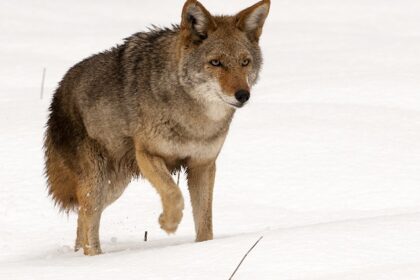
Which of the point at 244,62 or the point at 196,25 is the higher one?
the point at 196,25

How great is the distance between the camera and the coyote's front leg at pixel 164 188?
18.0 feet

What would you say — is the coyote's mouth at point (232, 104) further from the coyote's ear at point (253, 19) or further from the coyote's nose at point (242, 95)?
the coyote's ear at point (253, 19)

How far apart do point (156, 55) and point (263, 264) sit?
2.28 m

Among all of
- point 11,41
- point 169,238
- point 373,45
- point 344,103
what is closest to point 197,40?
point 169,238

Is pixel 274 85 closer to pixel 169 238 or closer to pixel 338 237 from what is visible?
pixel 169 238

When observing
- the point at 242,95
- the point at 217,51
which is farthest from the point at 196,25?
the point at 242,95

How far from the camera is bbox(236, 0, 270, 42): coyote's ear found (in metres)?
5.69

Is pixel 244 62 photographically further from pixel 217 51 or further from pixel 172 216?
pixel 172 216

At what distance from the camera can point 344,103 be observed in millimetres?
9773

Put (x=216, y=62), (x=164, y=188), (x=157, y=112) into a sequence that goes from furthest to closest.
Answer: (x=157, y=112), (x=164, y=188), (x=216, y=62)

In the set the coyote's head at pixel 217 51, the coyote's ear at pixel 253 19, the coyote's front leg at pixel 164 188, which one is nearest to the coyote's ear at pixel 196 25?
the coyote's head at pixel 217 51

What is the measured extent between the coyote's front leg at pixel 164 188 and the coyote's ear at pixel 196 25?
794 mm

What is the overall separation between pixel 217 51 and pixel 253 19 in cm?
42

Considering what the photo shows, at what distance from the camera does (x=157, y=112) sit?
569 centimetres
